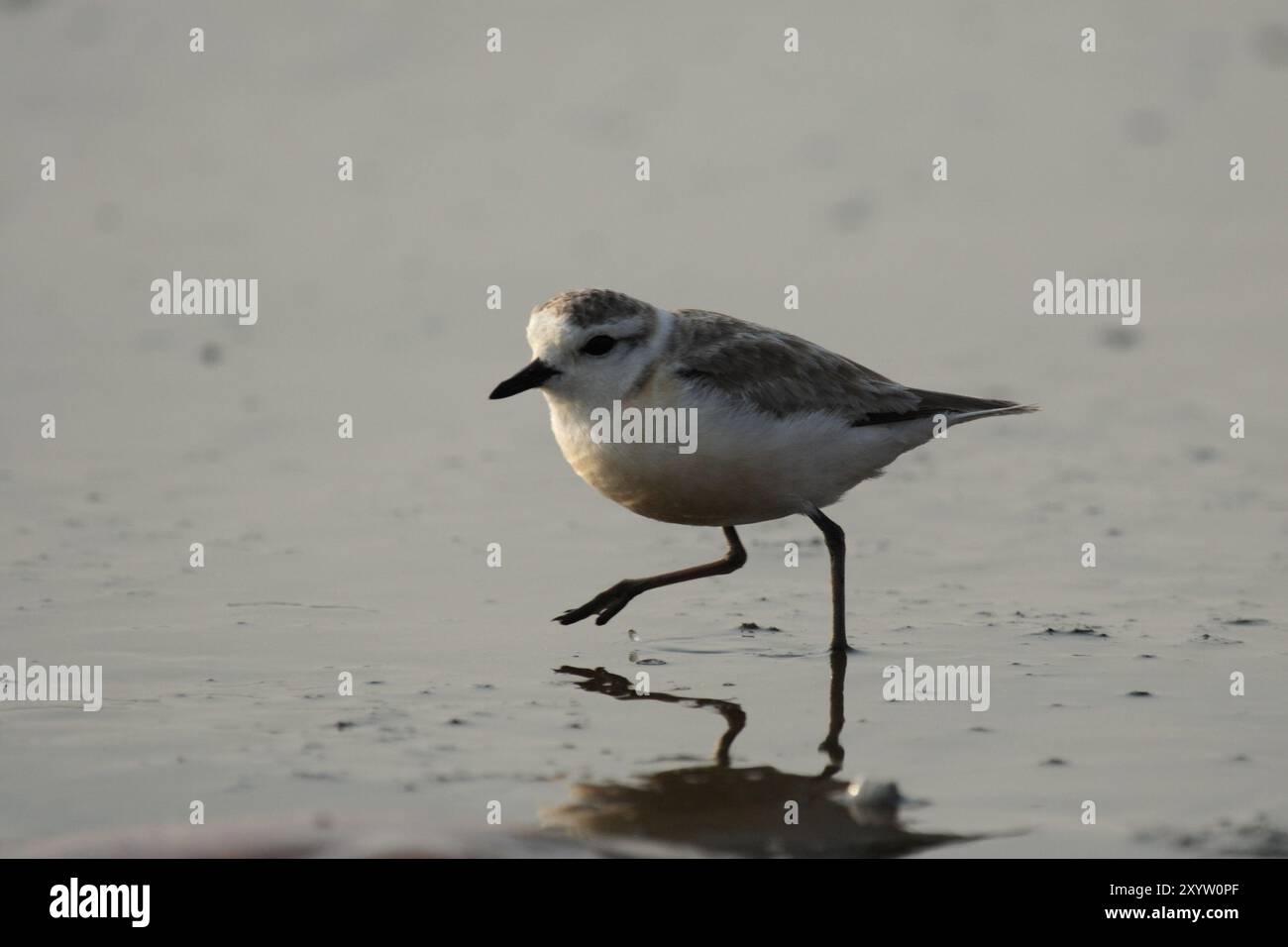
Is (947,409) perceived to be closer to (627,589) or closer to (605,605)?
(627,589)

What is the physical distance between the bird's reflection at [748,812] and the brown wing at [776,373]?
1.93 meters

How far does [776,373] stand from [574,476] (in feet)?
8.48

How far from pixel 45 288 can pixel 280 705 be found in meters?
7.80

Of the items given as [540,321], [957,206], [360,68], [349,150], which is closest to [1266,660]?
[540,321]

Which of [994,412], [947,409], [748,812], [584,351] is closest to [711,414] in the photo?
[584,351]

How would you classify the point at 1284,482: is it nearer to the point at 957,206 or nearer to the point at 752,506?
the point at 752,506

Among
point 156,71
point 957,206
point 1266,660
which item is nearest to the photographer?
point 1266,660

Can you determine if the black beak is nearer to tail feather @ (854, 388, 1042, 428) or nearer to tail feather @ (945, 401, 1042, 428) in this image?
tail feather @ (854, 388, 1042, 428)

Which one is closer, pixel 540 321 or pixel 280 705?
pixel 280 705

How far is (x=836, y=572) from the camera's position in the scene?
791 centimetres

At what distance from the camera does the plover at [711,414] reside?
7.56m

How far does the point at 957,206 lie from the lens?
1580cm

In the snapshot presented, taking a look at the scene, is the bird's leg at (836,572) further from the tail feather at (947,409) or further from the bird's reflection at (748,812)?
the bird's reflection at (748,812)

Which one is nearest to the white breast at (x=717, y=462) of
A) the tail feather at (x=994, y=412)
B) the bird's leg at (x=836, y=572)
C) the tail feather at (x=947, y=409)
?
the bird's leg at (x=836, y=572)
